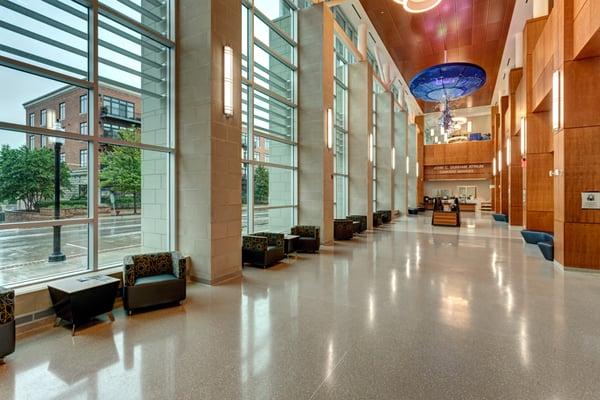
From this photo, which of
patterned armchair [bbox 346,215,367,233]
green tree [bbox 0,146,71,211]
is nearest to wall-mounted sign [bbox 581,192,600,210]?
patterned armchair [bbox 346,215,367,233]

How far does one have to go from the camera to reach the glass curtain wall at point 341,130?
12.1 meters

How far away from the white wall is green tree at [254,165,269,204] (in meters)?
21.7

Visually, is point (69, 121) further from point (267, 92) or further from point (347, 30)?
point (347, 30)

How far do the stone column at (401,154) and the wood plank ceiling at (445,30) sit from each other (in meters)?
4.77

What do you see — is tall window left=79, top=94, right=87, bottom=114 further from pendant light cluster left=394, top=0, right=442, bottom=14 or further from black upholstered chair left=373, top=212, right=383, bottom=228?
black upholstered chair left=373, top=212, right=383, bottom=228

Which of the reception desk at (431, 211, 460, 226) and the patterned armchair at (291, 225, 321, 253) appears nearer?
the patterned armchair at (291, 225, 321, 253)

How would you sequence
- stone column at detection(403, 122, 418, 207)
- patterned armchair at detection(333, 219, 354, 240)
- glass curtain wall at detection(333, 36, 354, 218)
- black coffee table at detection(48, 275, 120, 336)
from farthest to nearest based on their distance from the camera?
stone column at detection(403, 122, 418, 207) < glass curtain wall at detection(333, 36, 354, 218) < patterned armchair at detection(333, 219, 354, 240) < black coffee table at detection(48, 275, 120, 336)

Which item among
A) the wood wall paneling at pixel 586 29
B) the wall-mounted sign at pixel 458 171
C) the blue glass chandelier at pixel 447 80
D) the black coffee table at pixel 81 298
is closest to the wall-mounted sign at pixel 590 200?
the wood wall paneling at pixel 586 29

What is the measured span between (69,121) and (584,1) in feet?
27.0

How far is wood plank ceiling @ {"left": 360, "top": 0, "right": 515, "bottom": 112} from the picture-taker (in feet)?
32.5

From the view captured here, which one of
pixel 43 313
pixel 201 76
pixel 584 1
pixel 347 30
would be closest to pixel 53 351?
pixel 43 313

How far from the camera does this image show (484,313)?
3824mm

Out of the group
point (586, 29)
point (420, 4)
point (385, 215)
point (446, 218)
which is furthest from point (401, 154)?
point (586, 29)

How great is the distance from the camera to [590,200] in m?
5.59
